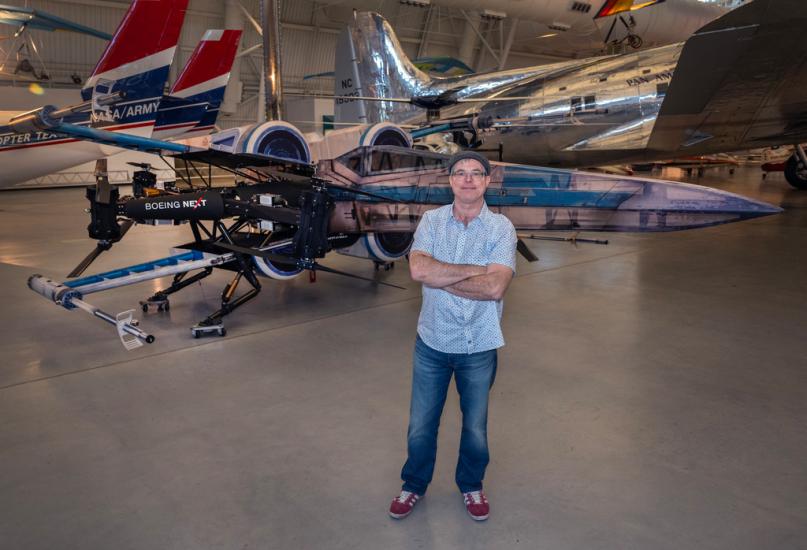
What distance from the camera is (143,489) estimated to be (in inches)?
114

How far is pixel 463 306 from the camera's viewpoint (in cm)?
247

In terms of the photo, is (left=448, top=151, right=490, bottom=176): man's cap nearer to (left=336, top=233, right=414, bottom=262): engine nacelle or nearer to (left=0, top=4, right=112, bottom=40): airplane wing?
(left=336, top=233, right=414, bottom=262): engine nacelle

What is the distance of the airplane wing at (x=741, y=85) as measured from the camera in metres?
7.32

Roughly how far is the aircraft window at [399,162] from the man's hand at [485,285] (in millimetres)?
3809

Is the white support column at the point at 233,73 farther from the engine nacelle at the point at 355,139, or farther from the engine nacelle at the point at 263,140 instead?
the engine nacelle at the point at 263,140

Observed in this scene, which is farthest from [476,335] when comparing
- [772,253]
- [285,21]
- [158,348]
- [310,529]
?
[285,21]

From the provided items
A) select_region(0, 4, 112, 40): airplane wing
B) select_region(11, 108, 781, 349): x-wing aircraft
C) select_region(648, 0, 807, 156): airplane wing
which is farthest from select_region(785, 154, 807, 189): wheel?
select_region(0, 4, 112, 40): airplane wing

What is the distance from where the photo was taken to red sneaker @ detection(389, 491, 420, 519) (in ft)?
8.77

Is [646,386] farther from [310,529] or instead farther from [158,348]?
[158,348]

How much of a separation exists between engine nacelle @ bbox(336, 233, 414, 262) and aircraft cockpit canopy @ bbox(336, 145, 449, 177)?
0.77 meters

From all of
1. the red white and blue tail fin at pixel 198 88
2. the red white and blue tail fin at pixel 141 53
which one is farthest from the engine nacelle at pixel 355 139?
the red white and blue tail fin at pixel 198 88

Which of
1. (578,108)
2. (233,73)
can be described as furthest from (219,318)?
(233,73)

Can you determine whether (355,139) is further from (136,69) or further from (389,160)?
(136,69)

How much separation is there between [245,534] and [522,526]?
1215mm
